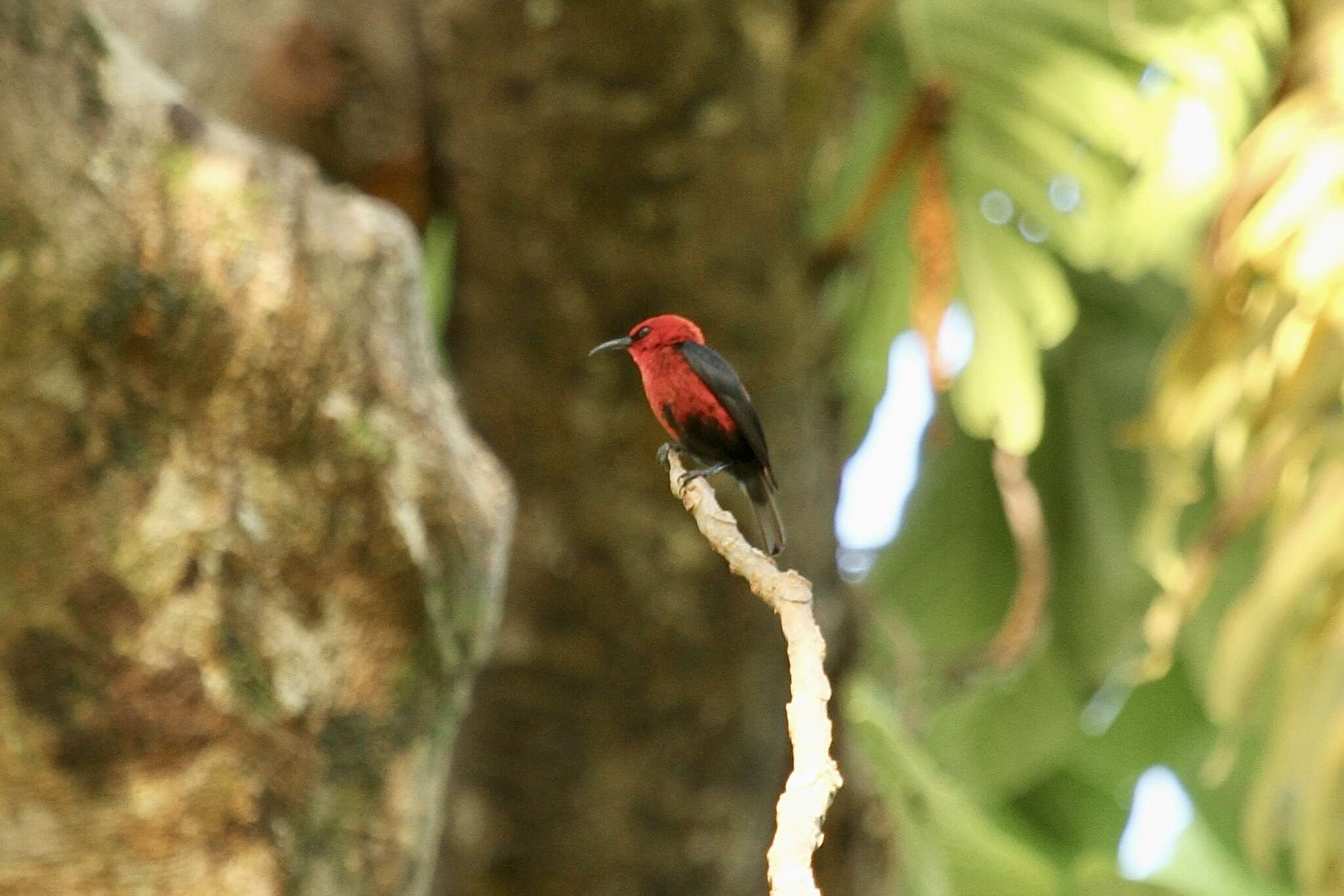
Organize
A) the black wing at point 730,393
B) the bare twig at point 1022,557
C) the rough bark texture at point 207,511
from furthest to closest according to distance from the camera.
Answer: the bare twig at point 1022,557 < the rough bark texture at point 207,511 < the black wing at point 730,393

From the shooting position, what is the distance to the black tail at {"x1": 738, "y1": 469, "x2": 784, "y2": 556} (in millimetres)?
1286

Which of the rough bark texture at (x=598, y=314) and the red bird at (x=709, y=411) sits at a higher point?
the rough bark texture at (x=598, y=314)

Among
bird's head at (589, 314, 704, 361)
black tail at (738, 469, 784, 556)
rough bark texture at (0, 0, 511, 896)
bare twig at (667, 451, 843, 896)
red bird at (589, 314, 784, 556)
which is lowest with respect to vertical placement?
bare twig at (667, 451, 843, 896)

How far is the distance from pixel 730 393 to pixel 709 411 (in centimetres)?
3

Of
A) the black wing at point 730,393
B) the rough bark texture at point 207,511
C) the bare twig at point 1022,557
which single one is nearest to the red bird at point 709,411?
the black wing at point 730,393

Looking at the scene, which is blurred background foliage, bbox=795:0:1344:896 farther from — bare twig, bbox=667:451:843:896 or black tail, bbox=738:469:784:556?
bare twig, bbox=667:451:843:896

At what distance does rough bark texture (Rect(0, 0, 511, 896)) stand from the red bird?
1.22 metres

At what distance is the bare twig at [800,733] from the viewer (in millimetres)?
866

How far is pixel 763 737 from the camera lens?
3541 mm

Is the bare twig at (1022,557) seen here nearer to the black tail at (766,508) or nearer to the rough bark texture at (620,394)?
the rough bark texture at (620,394)

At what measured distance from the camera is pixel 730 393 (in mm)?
1444

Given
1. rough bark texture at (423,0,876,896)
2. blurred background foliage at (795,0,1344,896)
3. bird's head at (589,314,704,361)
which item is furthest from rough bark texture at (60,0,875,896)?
bird's head at (589,314,704,361)

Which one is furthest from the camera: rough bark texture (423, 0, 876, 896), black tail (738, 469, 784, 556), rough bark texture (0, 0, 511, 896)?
rough bark texture (423, 0, 876, 896)

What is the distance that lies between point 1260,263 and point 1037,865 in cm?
224
